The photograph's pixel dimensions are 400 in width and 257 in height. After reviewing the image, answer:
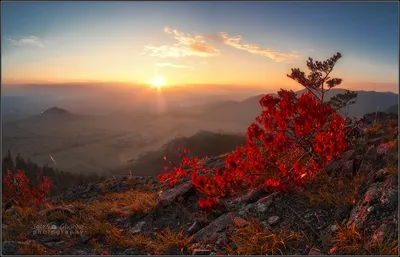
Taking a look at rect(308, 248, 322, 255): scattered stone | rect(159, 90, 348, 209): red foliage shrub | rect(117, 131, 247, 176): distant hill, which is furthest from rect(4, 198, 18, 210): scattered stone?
rect(117, 131, 247, 176): distant hill

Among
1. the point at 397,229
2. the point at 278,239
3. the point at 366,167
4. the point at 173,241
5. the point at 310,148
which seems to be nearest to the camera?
the point at 397,229

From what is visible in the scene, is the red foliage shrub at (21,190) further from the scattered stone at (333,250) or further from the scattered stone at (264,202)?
the scattered stone at (333,250)

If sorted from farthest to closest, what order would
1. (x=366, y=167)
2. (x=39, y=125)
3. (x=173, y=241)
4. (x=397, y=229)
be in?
(x=39, y=125) → (x=366, y=167) → (x=173, y=241) → (x=397, y=229)

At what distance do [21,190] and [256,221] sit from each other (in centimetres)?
1136

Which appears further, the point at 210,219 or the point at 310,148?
the point at 310,148

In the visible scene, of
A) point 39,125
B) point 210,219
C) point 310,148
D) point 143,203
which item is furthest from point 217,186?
point 39,125

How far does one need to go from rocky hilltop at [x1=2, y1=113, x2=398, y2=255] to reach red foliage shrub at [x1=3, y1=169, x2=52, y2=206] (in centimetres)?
254

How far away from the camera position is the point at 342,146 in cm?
945

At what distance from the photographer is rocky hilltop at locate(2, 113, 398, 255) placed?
6383mm

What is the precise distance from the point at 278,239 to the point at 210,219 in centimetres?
250

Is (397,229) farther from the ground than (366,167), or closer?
closer

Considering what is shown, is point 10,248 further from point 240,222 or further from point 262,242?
point 262,242

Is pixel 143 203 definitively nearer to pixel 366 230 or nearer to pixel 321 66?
→ pixel 366 230

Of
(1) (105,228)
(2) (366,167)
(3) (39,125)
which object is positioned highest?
(2) (366,167)
